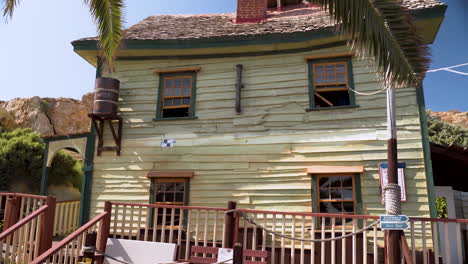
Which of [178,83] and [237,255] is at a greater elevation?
[178,83]

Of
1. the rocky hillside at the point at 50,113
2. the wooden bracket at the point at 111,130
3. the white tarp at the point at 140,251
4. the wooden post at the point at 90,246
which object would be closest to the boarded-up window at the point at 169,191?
the wooden bracket at the point at 111,130

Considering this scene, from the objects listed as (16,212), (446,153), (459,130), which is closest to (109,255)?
(16,212)

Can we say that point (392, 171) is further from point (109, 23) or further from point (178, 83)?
point (178, 83)

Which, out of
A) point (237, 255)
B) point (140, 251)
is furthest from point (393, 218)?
point (140, 251)

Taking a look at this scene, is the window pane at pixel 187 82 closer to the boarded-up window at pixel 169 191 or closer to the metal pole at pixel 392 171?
the boarded-up window at pixel 169 191

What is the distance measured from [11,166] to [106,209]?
16.7 metres

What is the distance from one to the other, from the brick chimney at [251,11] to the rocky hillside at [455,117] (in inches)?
1963

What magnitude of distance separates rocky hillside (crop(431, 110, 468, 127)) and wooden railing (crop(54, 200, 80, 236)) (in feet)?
173

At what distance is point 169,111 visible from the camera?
31.4 ft

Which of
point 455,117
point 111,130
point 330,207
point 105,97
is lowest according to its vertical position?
point 330,207

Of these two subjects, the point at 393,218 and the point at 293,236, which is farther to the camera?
the point at 293,236

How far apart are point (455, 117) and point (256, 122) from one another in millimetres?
56317

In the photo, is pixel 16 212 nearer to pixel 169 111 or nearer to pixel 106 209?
pixel 106 209

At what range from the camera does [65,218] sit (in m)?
11.2
